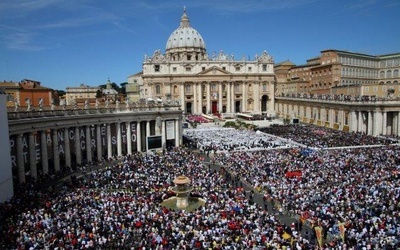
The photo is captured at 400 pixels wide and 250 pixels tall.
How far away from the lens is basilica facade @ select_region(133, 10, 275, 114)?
11200 centimetres

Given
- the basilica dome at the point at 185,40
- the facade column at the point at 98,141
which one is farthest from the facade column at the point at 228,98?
the facade column at the point at 98,141

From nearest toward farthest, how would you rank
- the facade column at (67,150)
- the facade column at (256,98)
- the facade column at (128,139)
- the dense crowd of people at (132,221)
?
the dense crowd of people at (132,221) < the facade column at (67,150) < the facade column at (128,139) < the facade column at (256,98)

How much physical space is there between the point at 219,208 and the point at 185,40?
125292 millimetres

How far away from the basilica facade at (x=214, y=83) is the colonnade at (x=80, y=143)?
5840 centimetres

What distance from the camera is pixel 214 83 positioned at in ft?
381

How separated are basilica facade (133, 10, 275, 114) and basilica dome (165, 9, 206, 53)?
79.0 ft

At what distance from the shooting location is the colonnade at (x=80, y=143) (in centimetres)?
3588

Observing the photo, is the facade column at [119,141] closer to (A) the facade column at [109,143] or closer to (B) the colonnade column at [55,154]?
(A) the facade column at [109,143]

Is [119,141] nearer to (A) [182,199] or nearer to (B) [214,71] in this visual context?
(A) [182,199]

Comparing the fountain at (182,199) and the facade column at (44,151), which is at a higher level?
the facade column at (44,151)

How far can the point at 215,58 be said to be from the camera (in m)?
121

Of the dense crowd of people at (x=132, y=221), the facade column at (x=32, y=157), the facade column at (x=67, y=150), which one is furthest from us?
the facade column at (x=67, y=150)

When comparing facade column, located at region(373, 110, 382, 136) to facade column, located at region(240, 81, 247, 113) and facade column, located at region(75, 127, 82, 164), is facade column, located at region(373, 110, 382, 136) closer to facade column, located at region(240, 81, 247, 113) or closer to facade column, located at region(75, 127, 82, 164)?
facade column, located at region(75, 127, 82, 164)

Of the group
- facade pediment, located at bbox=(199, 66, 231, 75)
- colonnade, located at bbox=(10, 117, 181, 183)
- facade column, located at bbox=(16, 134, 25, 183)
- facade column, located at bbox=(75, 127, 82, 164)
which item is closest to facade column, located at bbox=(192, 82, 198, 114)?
facade pediment, located at bbox=(199, 66, 231, 75)
